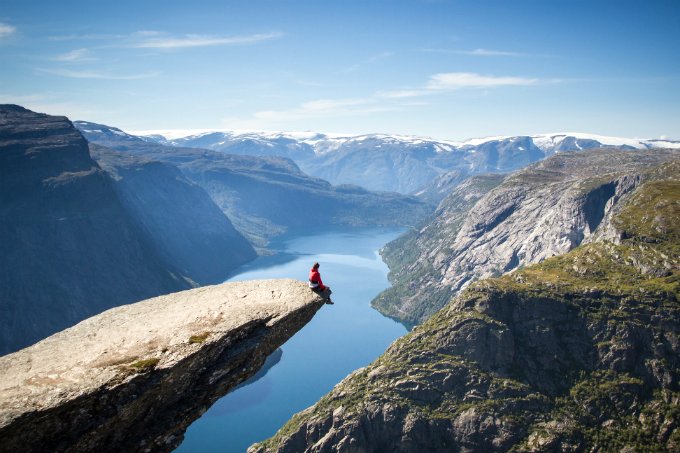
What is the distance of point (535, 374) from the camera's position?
416ft

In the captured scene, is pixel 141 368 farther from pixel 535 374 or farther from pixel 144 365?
pixel 535 374

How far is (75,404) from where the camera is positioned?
17828 mm

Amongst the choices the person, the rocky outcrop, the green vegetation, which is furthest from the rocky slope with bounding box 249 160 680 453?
the green vegetation

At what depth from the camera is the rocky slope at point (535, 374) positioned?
364 ft

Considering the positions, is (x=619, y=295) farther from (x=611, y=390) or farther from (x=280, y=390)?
(x=280, y=390)

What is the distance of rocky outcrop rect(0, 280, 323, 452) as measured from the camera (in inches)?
693

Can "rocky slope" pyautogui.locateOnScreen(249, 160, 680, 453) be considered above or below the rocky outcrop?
below

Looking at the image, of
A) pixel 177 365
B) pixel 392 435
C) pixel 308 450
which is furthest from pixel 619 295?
pixel 177 365

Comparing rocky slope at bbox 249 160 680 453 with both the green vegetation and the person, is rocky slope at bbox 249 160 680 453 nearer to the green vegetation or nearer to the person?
the person

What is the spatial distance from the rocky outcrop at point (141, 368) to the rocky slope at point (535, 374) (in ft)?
333

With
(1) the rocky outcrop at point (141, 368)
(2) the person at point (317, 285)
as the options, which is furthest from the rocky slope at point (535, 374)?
(1) the rocky outcrop at point (141, 368)

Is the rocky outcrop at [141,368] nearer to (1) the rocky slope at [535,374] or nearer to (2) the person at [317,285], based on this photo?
(2) the person at [317,285]

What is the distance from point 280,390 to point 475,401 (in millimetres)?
100412

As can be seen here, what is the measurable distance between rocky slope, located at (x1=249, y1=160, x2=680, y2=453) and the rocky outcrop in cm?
10143
